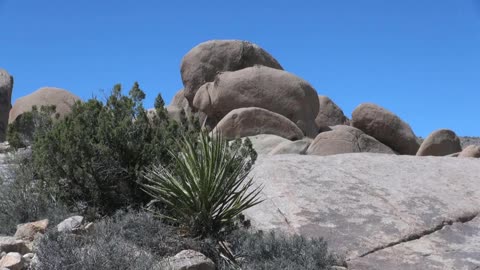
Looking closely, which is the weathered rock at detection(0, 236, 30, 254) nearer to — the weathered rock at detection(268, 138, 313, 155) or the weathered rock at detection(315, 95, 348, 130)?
the weathered rock at detection(268, 138, 313, 155)

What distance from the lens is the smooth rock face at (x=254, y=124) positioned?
23.2m

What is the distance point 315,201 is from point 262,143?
11039 mm

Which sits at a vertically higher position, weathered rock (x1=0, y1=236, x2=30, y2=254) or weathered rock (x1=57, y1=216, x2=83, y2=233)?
weathered rock (x1=57, y1=216, x2=83, y2=233)

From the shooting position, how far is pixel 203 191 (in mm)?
8797

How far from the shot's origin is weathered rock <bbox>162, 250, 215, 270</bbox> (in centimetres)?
768

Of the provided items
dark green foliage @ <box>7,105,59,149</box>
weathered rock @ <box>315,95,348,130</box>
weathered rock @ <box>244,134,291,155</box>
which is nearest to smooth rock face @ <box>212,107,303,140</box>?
weathered rock @ <box>244,134,291,155</box>

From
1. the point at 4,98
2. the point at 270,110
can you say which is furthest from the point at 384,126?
the point at 4,98

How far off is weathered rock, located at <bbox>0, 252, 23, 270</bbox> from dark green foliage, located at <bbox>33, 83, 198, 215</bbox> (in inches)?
92.8

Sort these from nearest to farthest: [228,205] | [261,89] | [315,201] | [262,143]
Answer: [228,205] → [315,201] → [262,143] → [261,89]

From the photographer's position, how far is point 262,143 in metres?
21.7

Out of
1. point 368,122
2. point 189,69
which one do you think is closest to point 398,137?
point 368,122

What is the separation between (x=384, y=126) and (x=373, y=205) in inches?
761

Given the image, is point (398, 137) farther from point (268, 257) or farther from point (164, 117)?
point (268, 257)

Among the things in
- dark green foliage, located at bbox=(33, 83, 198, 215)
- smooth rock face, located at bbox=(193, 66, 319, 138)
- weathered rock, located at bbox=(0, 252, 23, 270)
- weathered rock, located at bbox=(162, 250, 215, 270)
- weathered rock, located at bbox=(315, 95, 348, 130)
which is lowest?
weathered rock, located at bbox=(0, 252, 23, 270)
